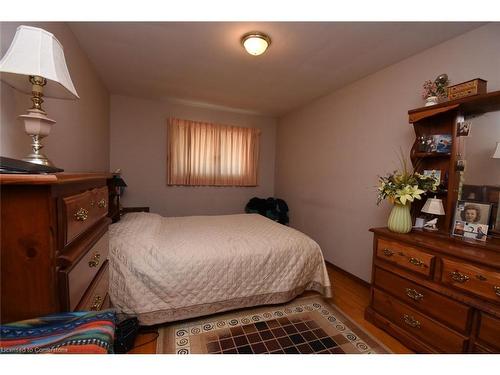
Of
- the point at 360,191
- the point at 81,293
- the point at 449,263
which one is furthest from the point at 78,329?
the point at 360,191

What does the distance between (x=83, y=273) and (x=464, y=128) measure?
102 inches

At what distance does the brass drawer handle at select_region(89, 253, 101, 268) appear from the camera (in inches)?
38.8

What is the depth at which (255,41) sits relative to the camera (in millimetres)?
1749

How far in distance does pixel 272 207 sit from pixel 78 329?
3577mm

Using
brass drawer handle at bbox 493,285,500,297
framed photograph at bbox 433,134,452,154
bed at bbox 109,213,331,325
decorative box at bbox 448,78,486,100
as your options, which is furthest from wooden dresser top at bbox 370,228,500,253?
decorative box at bbox 448,78,486,100

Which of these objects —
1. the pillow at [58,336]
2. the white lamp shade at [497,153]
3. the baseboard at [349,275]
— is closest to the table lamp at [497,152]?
the white lamp shade at [497,153]

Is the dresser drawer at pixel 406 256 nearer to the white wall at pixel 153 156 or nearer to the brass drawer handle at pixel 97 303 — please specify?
the brass drawer handle at pixel 97 303

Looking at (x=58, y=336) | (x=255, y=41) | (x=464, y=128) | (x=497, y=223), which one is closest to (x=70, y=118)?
(x=255, y=41)

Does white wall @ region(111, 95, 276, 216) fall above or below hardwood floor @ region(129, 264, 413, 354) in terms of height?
above

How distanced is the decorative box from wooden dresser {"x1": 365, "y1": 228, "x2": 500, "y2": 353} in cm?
103

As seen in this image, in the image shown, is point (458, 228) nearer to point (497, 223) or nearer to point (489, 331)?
point (497, 223)

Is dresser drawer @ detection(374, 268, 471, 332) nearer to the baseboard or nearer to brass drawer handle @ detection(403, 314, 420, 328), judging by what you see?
brass drawer handle @ detection(403, 314, 420, 328)

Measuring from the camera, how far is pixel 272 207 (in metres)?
4.10

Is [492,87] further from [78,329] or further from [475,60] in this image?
[78,329]
